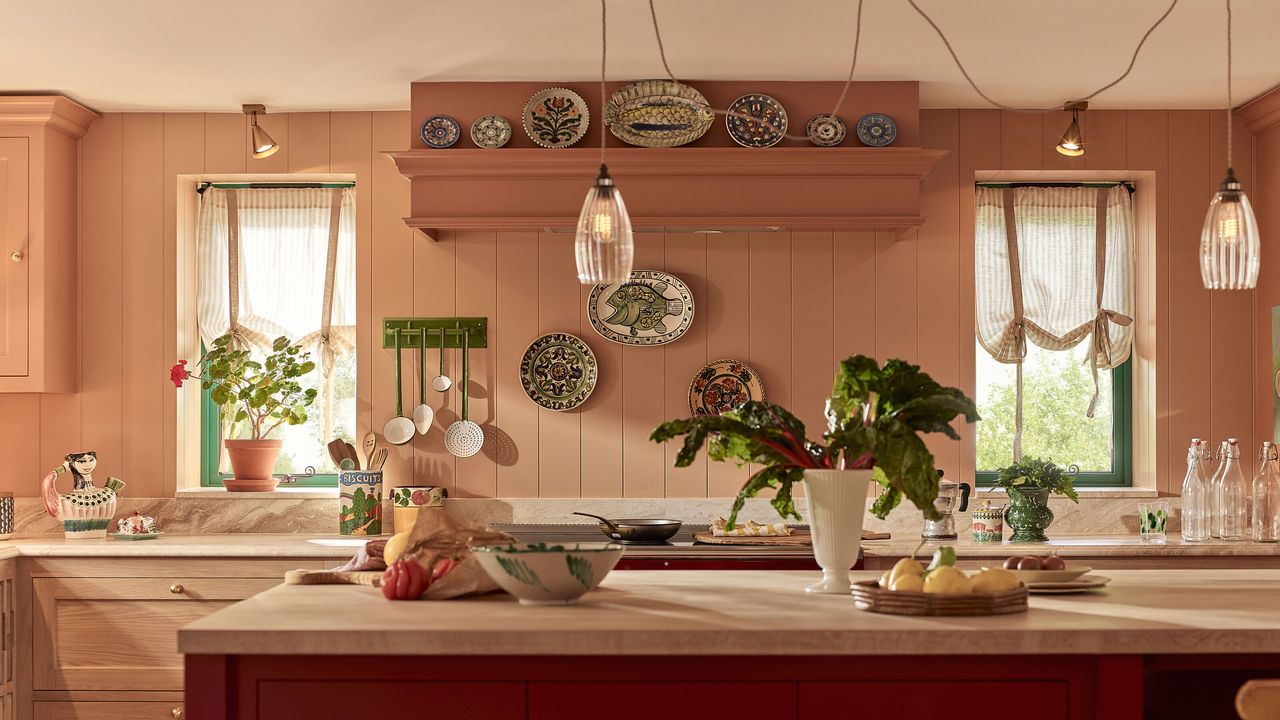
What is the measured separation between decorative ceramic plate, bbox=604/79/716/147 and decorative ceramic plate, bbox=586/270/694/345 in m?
0.52

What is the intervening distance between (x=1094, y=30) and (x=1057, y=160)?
2.92ft

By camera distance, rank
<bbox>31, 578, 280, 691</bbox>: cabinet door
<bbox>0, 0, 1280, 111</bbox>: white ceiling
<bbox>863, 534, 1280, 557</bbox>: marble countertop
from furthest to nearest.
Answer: <bbox>31, 578, 280, 691</bbox>: cabinet door → <bbox>863, 534, 1280, 557</bbox>: marble countertop → <bbox>0, 0, 1280, 111</bbox>: white ceiling

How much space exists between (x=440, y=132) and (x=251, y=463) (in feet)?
4.69

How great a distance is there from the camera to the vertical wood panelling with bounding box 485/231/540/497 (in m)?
4.25

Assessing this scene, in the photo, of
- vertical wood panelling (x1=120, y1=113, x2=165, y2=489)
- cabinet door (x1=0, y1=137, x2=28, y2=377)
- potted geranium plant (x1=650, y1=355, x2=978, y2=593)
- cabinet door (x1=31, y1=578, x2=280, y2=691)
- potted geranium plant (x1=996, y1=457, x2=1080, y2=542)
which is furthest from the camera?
vertical wood panelling (x1=120, y1=113, x2=165, y2=489)

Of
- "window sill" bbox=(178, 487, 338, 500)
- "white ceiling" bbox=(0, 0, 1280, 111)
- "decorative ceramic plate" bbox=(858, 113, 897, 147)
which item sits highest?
"white ceiling" bbox=(0, 0, 1280, 111)

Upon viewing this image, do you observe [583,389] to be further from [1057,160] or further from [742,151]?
[1057,160]

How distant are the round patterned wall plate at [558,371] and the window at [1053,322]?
152 cm

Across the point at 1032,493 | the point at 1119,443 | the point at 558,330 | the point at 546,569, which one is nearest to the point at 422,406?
the point at 558,330

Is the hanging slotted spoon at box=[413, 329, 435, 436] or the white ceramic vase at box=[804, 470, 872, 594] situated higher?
the hanging slotted spoon at box=[413, 329, 435, 436]

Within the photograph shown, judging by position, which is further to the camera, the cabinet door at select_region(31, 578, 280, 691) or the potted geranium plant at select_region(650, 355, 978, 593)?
the cabinet door at select_region(31, 578, 280, 691)

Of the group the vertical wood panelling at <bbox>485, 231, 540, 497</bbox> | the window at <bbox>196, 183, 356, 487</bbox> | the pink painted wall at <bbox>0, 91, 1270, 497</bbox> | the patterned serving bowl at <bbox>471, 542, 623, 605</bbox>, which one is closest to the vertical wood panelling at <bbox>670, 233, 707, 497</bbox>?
the pink painted wall at <bbox>0, 91, 1270, 497</bbox>

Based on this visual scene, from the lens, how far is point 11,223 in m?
4.09

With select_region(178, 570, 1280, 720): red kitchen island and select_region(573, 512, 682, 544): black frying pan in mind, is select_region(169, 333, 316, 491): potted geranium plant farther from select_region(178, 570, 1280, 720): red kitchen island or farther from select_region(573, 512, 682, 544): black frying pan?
select_region(178, 570, 1280, 720): red kitchen island
